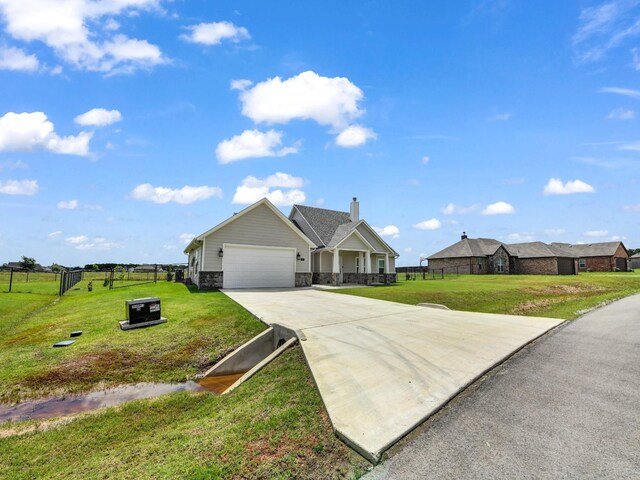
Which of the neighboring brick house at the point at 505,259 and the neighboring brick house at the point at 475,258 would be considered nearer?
the neighboring brick house at the point at 505,259

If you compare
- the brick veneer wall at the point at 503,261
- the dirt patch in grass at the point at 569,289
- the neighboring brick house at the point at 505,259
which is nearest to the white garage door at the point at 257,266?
the dirt patch in grass at the point at 569,289

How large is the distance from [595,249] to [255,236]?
55194mm

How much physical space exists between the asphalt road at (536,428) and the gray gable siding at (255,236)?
15899 mm

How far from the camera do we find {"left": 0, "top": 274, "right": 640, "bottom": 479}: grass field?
3.28 metres

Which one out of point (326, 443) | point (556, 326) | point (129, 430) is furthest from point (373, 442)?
point (556, 326)

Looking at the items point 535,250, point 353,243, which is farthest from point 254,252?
point 535,250

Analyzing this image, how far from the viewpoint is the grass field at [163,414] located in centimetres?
328

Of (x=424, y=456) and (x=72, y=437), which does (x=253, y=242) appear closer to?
(x=72, y=437)

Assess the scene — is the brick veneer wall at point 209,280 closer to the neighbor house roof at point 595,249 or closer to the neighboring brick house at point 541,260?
the neighboring brick house at point 541,260

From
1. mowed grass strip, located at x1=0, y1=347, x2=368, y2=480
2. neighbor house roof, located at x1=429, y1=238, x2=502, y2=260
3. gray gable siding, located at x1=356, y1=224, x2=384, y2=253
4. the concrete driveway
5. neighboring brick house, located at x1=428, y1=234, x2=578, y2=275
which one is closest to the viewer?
mowed grass strip, located at x1=0, y1=347, x2=368, y2=480

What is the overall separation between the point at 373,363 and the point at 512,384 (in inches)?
82.6

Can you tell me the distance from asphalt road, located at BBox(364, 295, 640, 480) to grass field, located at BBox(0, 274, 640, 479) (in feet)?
2.80

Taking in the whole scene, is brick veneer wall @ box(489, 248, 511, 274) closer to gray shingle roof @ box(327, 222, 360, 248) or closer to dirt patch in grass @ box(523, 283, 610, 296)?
dirt patch in grass @ box(523, 283, 610, 296)

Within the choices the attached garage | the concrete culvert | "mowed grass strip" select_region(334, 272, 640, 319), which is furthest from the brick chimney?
the concrete culvert
